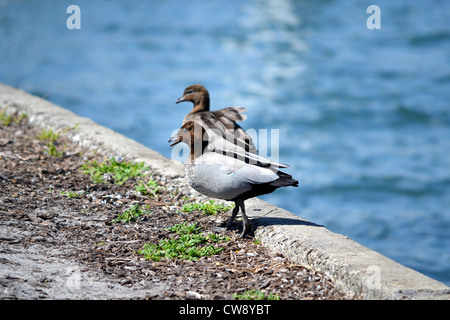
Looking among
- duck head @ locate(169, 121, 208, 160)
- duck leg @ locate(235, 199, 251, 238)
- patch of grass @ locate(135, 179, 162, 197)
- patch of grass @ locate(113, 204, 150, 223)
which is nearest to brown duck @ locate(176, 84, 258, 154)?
duck head @ locate(169, 121, 208, 160)

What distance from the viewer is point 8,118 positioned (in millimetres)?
7340

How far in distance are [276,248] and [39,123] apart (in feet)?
14.2

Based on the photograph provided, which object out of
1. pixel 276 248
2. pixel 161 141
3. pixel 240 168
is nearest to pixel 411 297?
pixel 276 248

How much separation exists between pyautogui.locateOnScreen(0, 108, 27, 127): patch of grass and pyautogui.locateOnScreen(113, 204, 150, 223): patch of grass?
3.23 meters

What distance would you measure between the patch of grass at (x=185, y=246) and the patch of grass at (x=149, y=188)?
0.85m

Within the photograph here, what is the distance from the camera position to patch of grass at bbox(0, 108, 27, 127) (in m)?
7.27

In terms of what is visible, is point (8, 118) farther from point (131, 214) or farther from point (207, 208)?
point (207, 208)

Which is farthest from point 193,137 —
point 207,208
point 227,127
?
point 207,208

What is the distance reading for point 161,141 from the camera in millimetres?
11938

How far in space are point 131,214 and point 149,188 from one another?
64cm

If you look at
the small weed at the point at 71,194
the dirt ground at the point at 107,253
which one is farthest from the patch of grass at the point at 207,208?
the small weed at the point at 71,194

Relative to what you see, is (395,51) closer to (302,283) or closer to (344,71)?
(344,71)

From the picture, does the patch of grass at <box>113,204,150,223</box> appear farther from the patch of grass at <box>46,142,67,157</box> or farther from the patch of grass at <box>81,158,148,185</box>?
the patch of grass at <box>46,142,67,157</box>

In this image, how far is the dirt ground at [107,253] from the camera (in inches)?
140
